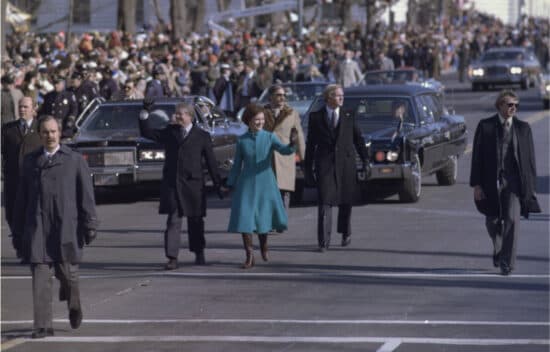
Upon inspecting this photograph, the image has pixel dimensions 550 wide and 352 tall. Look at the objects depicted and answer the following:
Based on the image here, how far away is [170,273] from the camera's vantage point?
48.0ft

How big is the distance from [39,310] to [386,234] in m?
6.93

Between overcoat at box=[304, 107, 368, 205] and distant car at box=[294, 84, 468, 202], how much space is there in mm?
2714

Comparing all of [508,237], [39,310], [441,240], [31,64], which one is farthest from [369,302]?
[31,64]

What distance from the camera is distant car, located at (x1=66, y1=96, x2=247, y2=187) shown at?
860 inches

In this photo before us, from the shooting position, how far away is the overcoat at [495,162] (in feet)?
45.7

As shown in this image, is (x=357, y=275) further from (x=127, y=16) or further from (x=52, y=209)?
(x=127, y=16)

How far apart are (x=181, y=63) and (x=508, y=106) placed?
23.5 meters

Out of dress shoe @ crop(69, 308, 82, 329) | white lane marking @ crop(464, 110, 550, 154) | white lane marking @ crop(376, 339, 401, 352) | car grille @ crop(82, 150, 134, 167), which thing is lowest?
white lane marking @ crop(464, 110, 550, 154)

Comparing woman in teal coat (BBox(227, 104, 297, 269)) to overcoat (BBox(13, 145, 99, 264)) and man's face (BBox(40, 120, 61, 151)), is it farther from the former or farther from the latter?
man's face (BBox(40, 120, 61, 151))

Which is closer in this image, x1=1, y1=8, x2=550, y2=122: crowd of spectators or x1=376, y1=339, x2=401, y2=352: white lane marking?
x1=376, y1=339, x2=401, y2=352: white lane marking

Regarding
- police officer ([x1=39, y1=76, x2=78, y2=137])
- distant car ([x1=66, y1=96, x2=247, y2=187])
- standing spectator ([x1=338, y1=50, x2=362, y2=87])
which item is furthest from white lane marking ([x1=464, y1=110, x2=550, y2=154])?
distant car ([x1=66, y1=96, x2=247, y2=187])

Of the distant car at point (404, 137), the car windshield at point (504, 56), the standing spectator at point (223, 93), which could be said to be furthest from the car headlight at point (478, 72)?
the distant car at point (404, 137)

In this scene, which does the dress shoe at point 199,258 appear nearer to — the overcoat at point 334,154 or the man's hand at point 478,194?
the overcoat at point 334,154

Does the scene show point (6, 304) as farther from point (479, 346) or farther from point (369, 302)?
point (479, 346)
